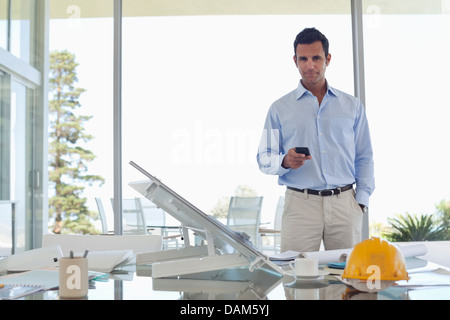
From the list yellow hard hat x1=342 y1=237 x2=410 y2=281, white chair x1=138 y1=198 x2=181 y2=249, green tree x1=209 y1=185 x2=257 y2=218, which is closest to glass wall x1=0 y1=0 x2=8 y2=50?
white chair x1=138 y1=198 x2=181 y2=249

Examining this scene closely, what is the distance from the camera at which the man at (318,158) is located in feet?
8.98

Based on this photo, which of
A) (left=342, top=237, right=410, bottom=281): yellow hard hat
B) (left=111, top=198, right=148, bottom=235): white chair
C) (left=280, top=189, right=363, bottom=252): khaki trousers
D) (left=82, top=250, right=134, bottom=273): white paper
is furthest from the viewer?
(left=111, top=198, right=148, bottom=235): white chair

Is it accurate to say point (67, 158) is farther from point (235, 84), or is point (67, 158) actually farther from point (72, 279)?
point (72, 279)

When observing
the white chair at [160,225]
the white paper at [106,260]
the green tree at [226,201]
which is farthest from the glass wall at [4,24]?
the white paper at [106,260]

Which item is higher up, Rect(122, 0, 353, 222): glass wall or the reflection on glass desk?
Rect(122, 0, 353, 222): glass wall

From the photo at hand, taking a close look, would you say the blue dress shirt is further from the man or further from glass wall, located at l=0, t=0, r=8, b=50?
glass wall, located at l=0, t=0, r=8, b=50

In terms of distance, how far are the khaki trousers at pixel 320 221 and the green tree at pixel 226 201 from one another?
88.1 inches

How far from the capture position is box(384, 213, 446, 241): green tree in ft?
16.5

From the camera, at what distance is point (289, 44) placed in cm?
515

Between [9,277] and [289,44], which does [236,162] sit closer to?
[289,44]

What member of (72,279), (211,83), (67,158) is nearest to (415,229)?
(211,83)

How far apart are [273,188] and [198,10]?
1.84m

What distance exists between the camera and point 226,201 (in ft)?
16.5

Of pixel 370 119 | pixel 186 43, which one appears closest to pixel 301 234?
pixel 370 119
